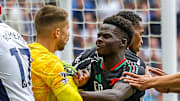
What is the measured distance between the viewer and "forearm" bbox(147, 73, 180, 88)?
2443 mm

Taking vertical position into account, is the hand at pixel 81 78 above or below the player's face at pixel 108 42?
below

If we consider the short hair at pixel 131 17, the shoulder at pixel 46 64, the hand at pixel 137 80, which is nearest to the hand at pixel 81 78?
the shoulder at pixel 46 64

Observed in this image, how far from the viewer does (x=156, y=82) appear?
245 centimetres

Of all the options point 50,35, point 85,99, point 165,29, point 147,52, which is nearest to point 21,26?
point 147,52

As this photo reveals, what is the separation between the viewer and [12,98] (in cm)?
214

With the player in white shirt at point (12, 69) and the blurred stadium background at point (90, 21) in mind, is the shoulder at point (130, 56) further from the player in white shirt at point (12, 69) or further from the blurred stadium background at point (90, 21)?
the blurred stadium background at point (90, 21)

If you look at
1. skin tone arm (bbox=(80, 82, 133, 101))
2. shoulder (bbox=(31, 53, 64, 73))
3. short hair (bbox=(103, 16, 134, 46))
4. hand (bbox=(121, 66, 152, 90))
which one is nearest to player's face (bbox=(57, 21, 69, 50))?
shoulder (bbox=(31, 53, 64, 73))

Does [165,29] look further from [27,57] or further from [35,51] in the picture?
[27,57]

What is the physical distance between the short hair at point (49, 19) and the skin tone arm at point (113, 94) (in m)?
0.59

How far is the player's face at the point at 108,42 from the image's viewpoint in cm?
247

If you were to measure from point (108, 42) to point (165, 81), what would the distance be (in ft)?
1.56

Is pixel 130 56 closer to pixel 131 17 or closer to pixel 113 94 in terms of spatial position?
pixel 131 17

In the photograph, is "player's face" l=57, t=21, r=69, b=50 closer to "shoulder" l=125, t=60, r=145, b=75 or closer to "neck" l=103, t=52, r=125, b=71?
"neck" l=103, t=52, r=125, b=71

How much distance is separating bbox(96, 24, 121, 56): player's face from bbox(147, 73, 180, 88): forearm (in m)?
0.33
